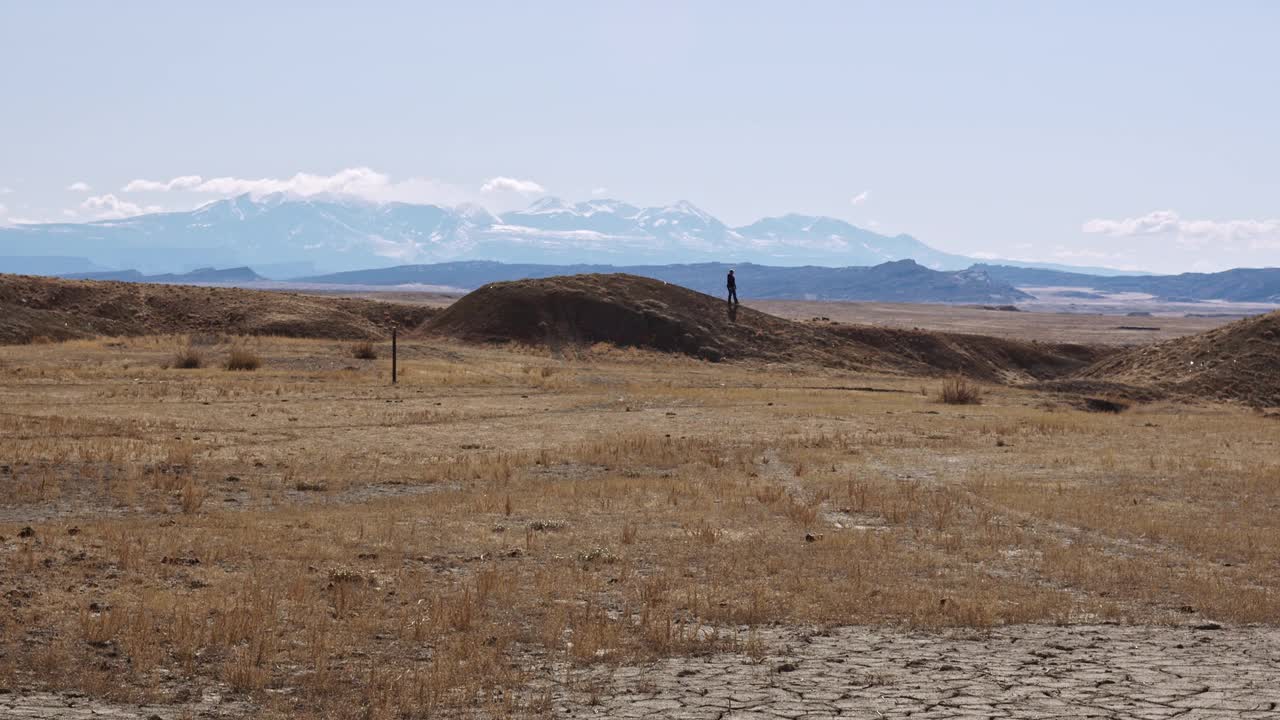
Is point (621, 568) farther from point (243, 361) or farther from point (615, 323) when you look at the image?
point (615, 323)

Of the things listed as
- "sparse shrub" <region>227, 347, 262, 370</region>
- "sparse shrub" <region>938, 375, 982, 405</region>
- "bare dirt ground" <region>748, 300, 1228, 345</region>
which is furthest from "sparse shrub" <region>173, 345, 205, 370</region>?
"bare dirt ground" <region>748, 300, 1228, 345</region>

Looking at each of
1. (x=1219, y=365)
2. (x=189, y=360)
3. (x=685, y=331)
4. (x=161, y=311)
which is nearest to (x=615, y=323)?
(x=685, y=331)

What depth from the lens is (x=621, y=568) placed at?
14562 millimetres

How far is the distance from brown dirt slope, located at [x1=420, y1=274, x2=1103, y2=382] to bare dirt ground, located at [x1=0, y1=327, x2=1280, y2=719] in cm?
3199

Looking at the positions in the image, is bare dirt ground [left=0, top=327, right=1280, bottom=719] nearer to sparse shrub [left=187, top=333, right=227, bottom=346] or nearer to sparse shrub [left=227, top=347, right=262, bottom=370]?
sparse shrub [left=227, top=347, right=262, bottom=370]

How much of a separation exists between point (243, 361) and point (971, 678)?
128 ft

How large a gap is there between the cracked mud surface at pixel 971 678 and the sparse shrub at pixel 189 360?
3822 cm

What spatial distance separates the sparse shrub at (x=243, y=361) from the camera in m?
44.7

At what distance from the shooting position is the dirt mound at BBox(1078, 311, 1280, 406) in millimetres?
51000

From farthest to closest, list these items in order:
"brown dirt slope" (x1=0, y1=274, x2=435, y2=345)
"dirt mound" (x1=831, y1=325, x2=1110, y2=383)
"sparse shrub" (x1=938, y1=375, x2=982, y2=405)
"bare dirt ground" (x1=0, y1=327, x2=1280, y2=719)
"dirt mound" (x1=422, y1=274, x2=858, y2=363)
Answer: "dirt mound" (x1=831, y1=325, x2=1110, y2=383)
"dirt mound" (x1=422, y1=274, x2=858, y2=363)
"brown dirt slope" (x1=0, y1=274, x2=435, y2=345)
"sparse shrub" (x1=938, y1=375, x2=982, y2=405)
"bare dirt ground" (x1=0, y1=327, x2=1280, y2=719)

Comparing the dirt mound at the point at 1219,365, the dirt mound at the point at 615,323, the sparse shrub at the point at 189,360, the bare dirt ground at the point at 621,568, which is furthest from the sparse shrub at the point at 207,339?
the dirt mound at the point at 1219,365

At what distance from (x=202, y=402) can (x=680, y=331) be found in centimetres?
3438

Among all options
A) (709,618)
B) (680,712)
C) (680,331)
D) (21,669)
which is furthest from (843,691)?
(680,331)

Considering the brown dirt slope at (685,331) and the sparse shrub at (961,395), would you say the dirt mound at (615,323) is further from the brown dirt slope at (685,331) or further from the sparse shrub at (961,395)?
the sparse shrub at (961,395)
